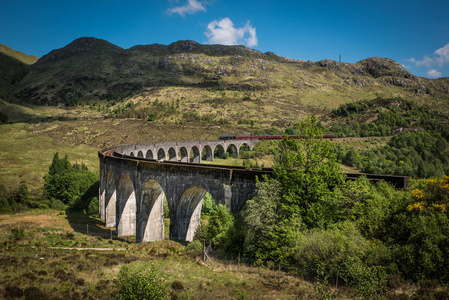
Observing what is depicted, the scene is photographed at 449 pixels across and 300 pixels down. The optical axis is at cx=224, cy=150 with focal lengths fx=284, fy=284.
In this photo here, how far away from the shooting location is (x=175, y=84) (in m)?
168

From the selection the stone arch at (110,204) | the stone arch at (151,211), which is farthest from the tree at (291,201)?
the stone arch at (110,204)

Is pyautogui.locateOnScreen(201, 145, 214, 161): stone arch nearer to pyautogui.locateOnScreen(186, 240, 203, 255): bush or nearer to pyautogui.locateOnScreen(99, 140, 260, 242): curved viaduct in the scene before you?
Answer: pyautogui.locateOnScreen(99, 140, 260, 242): curved viaduct

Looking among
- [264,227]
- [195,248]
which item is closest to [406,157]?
[264,227]

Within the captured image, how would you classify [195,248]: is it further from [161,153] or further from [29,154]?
[29,154]

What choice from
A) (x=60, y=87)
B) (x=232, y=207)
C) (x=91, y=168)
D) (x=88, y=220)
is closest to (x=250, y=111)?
(x=91, y=168)

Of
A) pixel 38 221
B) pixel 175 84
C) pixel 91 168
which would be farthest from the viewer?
pixel 175 84

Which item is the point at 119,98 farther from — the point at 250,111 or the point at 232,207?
the point at 232,207

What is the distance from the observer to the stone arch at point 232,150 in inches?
3182

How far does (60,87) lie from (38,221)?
171 m

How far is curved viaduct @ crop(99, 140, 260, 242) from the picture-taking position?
2059 centimetres

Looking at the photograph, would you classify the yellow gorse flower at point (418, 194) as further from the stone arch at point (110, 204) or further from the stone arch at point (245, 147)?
the stone arch at point (245, 147)

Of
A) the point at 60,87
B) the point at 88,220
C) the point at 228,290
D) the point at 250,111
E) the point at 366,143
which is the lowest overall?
the point at 88,220

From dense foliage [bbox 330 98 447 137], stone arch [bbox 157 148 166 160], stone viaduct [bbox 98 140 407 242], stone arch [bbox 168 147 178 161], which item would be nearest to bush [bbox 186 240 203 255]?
stone viaduct [bbox 98 140 407 242]

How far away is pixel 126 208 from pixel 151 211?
6434 millimetres
